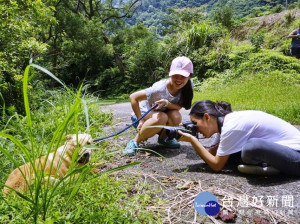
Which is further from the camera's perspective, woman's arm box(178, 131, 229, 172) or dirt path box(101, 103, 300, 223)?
woman's arm box(178, 131, 229, 172)

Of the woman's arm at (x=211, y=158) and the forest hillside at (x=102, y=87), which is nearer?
the forest hillside at (x=102, y=87)

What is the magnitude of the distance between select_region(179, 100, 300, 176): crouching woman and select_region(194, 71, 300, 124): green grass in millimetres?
2526

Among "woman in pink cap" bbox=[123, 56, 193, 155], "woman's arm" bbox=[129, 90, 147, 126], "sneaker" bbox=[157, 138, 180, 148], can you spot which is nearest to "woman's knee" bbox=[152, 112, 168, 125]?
"woman in pink cap" bbox=[123, 56, 193, 155]

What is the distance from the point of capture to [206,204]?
191 cm

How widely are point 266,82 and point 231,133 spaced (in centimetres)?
673

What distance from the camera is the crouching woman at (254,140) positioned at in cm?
219

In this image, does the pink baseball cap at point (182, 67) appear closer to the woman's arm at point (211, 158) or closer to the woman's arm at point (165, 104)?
the woman's arm at point (165, 104)

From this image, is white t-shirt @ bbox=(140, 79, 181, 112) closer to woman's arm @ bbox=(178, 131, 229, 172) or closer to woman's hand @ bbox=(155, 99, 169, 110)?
woman's hand @ bbox=(155, 99, 169, 110)

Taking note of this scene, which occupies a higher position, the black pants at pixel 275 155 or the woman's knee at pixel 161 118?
the woman's knee at pixel 161 118

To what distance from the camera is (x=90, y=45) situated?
48.8ft

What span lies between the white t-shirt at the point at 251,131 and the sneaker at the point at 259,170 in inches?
6.9

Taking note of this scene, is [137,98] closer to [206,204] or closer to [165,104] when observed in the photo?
[165,104]

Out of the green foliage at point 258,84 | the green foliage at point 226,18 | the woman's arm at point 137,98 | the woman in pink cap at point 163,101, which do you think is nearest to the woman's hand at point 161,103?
the woman in pink cap at point 163,101

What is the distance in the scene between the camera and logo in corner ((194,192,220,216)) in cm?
184
